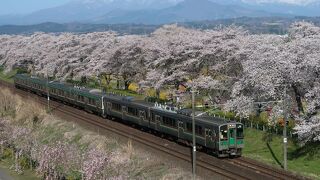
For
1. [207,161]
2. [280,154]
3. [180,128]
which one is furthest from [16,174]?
[280,154]

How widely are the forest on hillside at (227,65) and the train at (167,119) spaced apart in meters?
4.48

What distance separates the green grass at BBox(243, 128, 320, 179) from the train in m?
A: 2.29

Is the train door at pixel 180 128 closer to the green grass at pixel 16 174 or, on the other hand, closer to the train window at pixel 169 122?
the train window at pixel 169 122

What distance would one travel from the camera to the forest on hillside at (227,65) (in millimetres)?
36312

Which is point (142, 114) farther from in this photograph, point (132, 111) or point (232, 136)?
point (232, 136)

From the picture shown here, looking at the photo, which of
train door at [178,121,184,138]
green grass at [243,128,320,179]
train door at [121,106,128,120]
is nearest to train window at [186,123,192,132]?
train door at [178,121,184,138]

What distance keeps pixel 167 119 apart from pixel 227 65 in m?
11.7

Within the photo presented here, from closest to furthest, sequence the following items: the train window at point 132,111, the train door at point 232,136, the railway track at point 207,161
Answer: the railway track at point 207,161
the train door at point 232,136
the train window at point 132,111

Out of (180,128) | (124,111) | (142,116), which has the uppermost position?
(180,128)

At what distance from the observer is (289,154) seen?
35.5m

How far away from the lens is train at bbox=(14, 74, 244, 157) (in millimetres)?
34000

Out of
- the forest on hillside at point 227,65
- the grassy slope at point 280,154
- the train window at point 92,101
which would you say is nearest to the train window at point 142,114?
the forest on hillside at point 227,65

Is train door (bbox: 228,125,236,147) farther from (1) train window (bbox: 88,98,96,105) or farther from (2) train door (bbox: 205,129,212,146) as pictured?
(1) train window (bbox: 88,98,96,105)

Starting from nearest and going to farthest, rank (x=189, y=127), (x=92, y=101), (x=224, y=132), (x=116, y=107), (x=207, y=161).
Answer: (x=224, y=132) < (x=207, y=161) < (x=189, y=127) < (x=116, y=107) < (x=92, y=101)
